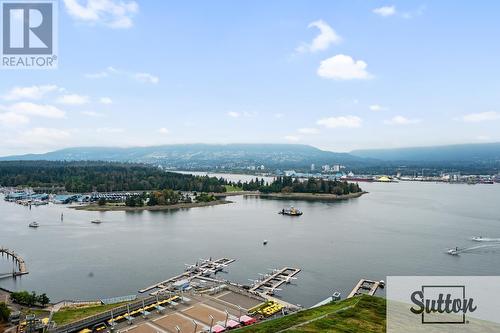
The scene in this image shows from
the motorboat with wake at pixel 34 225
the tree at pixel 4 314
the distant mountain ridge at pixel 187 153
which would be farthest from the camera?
the distant mountain ridge at pixel 187 153

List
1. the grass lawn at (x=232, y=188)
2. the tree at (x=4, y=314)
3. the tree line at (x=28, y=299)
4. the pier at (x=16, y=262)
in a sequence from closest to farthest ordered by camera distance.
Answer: the tree at (x=4, y=314) → the tree line at (x=28, y=299) → the pier at (x=16, y=262) → the grass lawn at (x=232, y=188)

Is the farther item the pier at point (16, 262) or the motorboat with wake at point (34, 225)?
the motorboat with wake at point (34, 225)

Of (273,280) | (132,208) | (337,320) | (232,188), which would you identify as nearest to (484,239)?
(273,280)

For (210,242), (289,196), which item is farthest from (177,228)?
(289,196)

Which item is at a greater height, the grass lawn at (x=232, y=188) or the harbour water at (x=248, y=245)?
the grass lawn at (x=232, y=188)

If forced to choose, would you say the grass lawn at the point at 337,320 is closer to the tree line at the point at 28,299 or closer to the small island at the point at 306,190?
the tree line at the point at 28,299

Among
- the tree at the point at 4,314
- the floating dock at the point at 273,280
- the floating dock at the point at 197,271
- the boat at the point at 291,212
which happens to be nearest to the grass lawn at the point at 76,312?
the tree at the point at 4,314

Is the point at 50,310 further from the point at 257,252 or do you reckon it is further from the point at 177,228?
the point at 177,228
